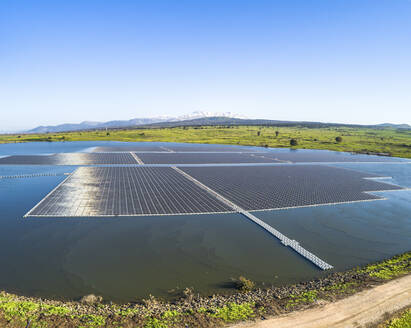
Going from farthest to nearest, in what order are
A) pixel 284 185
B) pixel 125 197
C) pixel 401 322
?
1. pixel 284 185
2. pixel 125 197
3. pixel 401 322

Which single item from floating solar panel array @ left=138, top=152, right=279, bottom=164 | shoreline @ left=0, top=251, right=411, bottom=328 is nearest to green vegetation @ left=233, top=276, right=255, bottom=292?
shoreline @ left=0, top=251, right=411, bottom=328

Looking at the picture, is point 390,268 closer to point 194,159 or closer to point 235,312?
point 235,312

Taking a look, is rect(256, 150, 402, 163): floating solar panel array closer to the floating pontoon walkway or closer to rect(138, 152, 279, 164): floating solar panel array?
rect(138, 152, 279, 164): floating solar panel array

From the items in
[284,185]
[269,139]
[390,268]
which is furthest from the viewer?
[269,139]

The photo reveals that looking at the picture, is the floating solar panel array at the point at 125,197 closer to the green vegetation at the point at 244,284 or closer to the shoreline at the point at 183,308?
the green vegetation at the point at 244,284

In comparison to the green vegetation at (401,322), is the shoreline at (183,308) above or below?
above

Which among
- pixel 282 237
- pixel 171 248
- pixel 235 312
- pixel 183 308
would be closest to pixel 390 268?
pixel 282 237

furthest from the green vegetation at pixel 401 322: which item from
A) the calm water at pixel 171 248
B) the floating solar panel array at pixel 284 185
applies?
the floating solar panel array at pixel 284 185
